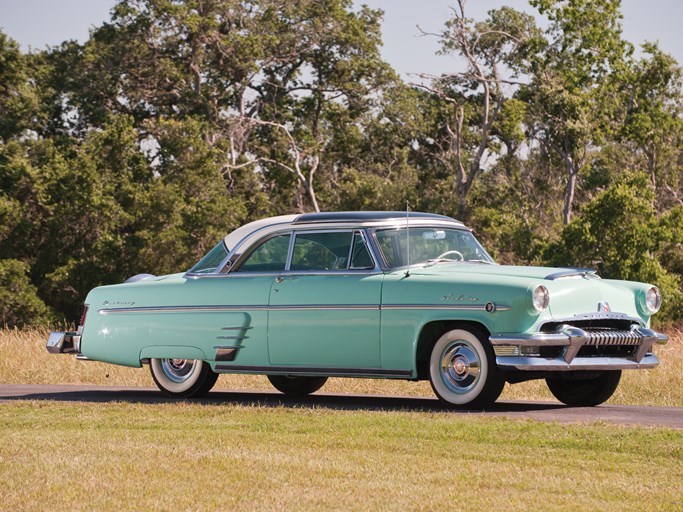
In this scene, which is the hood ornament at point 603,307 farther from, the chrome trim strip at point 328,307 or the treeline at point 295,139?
the treeline at point 295,139

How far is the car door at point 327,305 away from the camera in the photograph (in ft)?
36.9

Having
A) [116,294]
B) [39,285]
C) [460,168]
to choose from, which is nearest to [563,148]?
[460,168]

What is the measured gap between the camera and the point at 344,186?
44.5 m

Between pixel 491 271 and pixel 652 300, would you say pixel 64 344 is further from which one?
pixel 652 300

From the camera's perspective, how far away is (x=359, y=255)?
37.9ft

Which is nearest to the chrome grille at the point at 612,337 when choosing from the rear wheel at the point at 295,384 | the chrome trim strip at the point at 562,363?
the chrome trim strip at the point at 562,363

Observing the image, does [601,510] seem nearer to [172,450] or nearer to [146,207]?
[172,450]

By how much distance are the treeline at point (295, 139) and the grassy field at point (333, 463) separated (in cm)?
2674

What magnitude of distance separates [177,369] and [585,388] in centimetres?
417

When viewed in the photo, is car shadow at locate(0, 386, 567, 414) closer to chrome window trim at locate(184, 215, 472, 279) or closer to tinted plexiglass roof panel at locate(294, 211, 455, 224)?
chrome window trim at locate(184, 215, 472, 279)

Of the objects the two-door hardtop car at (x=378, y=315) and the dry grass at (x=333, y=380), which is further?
the dry grass at (x=333, y=380)

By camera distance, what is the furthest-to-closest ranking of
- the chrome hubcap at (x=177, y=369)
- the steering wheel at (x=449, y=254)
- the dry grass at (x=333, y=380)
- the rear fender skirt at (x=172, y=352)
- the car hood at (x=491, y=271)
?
the dry grass at (x=333, y=380), the chrome hubcap at (x=177, y=369), the rear fender skirt at (x=172, y=352), the steering wheel at (x=449, y=254), the car hood at (x=491, y=271)

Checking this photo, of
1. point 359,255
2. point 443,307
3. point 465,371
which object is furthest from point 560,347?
point 359,255

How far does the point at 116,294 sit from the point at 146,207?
92.7ft
